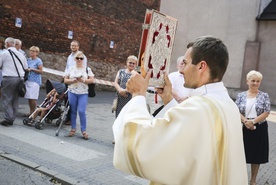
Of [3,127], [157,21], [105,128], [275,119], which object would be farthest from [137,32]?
[157,21]

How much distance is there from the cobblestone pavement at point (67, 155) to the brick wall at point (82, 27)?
21.3ft

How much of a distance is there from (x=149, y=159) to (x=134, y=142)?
13cm

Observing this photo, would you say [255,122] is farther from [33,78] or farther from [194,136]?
[33,78]

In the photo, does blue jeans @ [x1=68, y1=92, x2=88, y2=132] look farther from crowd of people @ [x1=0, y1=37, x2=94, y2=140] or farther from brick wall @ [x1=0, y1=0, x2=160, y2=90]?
brick wall @ [x1=0, y1=0, x2=160, y2=90]

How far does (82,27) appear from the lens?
1644 cm

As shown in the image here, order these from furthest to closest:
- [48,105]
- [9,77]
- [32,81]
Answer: [32,81], [48,105], [9,77]

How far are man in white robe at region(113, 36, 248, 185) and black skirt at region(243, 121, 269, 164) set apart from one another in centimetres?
335

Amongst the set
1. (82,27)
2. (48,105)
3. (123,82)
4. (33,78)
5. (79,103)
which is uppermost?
(82,27)

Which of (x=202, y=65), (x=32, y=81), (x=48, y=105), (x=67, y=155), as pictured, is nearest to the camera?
(x=202, y=65)

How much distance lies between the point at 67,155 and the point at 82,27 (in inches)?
448

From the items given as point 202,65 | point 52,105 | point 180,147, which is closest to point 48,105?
point 52,105

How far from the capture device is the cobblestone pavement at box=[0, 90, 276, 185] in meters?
5.09

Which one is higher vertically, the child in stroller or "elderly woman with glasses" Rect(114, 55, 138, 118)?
"elderly woman with glasses" Rect(114, 55, 138, 118)

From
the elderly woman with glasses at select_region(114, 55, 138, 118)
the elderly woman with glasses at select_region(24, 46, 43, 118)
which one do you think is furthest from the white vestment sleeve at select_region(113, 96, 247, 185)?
the elderly woman with glasses at select_region(24, 46, 43, 118)
